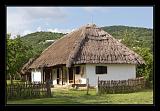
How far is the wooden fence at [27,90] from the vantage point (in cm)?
1261

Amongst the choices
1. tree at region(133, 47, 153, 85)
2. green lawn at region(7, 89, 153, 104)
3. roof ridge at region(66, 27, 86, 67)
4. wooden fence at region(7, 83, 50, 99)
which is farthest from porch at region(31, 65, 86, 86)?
green lawn at region(7, 89, 153, 104)

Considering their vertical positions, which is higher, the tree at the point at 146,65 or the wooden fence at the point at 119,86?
the tree at the point at 146,65

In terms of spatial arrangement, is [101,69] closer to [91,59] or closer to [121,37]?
[91,59]

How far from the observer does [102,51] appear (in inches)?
802

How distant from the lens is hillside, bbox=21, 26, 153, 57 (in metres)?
30.9

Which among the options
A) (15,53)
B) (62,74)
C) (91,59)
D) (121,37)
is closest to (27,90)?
(91,59)

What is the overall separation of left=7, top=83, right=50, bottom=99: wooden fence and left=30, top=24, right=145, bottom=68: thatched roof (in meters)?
6.05

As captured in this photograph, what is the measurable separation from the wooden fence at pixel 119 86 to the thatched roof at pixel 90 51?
2.79 metres

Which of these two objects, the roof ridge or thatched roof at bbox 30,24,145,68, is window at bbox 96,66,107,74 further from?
the roof ridge

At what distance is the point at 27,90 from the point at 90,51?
786 cm

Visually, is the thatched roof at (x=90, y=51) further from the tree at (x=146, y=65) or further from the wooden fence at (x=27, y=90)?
the wooden fence at (x=27, y=90)

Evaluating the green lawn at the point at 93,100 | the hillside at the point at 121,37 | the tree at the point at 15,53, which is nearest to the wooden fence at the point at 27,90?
the green lawn at the point at 93,100
